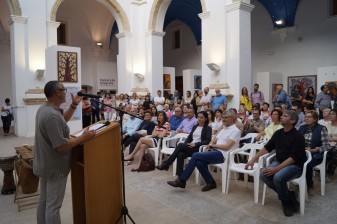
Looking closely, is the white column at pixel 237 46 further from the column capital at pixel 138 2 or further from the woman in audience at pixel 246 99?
the column capital at pixel 138 2

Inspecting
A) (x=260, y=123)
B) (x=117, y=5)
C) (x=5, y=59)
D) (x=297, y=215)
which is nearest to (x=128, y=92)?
(x=117, y=5)

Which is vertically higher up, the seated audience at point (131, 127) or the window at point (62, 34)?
the window at point (62, 34)

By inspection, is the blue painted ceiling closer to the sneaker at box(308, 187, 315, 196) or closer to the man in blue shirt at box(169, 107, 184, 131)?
the man in blue shirt at box(169, 107, 184, 131)

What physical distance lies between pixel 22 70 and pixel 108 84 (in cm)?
638

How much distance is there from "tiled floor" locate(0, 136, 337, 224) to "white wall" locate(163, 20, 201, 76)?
1275cm

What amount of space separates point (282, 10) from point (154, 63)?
5.55 m

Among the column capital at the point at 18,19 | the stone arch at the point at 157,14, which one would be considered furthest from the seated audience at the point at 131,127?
the stone arch at the point at 157,14

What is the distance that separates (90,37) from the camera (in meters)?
15.9

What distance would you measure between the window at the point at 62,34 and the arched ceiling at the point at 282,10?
9.60 meters

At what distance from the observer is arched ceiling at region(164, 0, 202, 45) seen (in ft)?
48.1

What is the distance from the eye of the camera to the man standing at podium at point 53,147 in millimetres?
2309

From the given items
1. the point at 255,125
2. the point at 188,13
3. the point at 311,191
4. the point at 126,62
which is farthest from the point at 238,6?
the point at 188,13

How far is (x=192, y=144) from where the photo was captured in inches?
186

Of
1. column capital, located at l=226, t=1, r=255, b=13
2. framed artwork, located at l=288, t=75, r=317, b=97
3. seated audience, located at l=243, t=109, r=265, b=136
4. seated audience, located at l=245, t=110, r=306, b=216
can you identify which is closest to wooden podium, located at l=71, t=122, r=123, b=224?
seated audience, located at l=245, t=110, r=306, b=216
